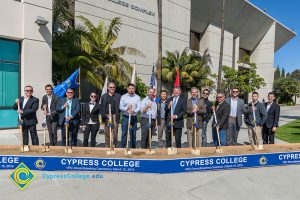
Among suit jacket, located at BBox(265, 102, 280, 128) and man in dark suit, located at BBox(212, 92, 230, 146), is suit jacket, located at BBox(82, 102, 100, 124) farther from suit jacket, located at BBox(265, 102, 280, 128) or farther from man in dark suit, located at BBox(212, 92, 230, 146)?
suit jacket, located at BBox(265, 102, 280, 128)

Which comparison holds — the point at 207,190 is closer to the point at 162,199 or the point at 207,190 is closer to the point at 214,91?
the point at 162,199

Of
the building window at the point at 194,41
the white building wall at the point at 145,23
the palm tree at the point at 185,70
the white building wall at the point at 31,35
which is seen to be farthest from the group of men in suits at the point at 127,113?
the building window at the point at 194,41

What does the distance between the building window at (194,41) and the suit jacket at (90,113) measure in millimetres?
24217

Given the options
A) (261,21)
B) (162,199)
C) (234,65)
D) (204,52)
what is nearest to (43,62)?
(162,199)

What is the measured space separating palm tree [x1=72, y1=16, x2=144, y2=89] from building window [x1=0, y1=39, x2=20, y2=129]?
273cm

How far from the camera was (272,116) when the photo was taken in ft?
25.3

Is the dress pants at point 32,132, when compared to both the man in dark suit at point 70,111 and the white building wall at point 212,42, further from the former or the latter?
the white building wall at point 212,42

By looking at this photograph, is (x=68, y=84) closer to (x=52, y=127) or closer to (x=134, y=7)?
(x=52, y=127)

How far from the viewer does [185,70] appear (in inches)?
906

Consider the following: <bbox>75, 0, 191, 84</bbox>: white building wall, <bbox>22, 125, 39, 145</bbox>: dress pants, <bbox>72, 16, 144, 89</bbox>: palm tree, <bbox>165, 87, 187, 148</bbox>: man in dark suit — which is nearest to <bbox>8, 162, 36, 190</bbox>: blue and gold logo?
<bbox>22, 125, 39, 145</bbox>: dress pants

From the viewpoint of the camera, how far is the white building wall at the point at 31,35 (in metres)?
10.2

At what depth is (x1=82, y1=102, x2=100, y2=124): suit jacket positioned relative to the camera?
698 cm

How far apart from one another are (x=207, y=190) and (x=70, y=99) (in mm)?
4152

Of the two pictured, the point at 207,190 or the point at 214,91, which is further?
the point at 214,91
